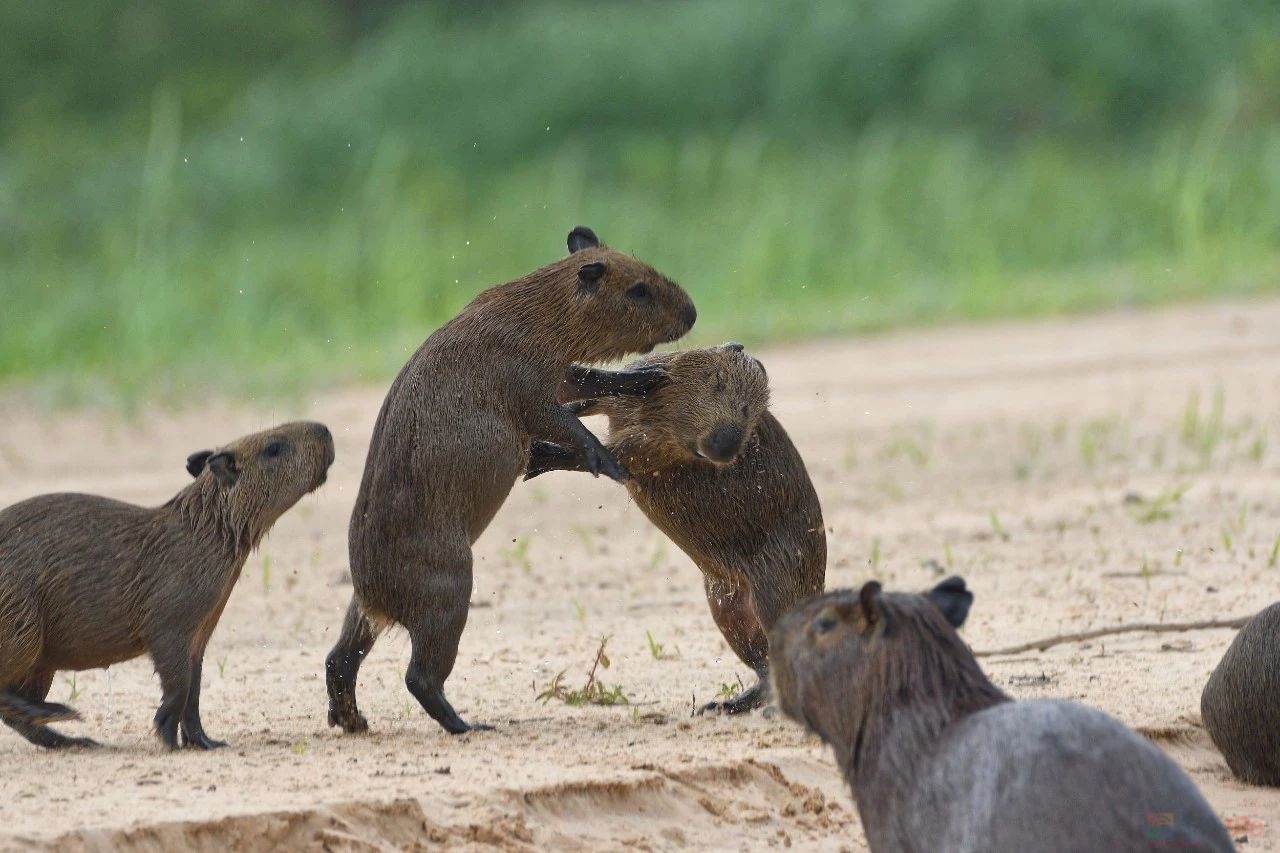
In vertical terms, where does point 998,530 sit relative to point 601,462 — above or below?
below

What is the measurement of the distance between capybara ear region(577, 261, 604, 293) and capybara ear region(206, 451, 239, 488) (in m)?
1.09

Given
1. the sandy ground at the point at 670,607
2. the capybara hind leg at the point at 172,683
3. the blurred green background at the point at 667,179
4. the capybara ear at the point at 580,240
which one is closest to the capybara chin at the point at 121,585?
the capybara hind leg at the point at 172,683

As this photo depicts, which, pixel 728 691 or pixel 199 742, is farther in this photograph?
pixel 728 691

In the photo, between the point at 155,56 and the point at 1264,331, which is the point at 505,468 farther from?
the point at 155,56

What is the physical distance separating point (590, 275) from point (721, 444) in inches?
23.9

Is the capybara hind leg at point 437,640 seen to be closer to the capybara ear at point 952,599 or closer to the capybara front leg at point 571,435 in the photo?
the capybara front leg at point 571,435

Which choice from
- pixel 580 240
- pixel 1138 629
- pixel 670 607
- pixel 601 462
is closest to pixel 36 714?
pixel 601 462

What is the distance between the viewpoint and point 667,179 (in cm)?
1838

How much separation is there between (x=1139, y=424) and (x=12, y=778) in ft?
22.4

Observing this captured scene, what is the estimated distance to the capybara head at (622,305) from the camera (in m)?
5.50

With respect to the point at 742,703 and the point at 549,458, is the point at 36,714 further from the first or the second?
the point at 742,703

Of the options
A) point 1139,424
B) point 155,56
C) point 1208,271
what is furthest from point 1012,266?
point 155,56

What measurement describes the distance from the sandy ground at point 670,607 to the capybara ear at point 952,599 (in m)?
0.80

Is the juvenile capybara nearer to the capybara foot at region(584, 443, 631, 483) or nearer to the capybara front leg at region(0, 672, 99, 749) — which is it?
the capybara foot at region(584, 443, 631, 483)
